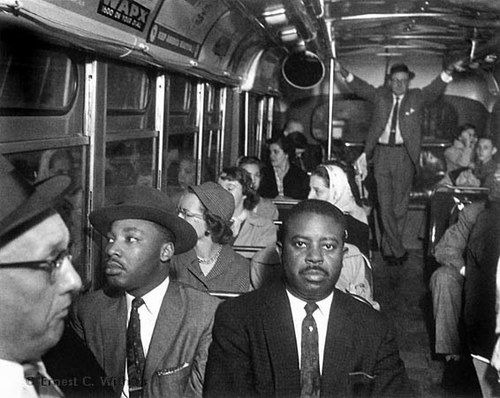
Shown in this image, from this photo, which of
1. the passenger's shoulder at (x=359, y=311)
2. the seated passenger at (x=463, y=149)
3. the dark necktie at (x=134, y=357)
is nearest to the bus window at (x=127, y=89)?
the dark necktie at (x=134, y=357)

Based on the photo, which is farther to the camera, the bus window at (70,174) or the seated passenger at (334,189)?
the seated passenger at (334,189)

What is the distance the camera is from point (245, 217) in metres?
4.47

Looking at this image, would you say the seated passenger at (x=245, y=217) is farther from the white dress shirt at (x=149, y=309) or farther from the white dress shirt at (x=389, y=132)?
the white dress shirt at (x=389, y=132)

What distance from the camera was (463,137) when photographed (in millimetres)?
8055

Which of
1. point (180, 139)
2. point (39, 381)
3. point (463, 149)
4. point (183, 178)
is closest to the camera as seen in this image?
point (39, 381)

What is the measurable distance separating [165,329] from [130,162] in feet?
5.62

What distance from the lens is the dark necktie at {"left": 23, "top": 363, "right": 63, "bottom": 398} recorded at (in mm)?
1415

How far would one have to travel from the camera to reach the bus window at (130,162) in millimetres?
3459

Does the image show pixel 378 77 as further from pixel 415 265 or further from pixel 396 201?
pixel 415 265

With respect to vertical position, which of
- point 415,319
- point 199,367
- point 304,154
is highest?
point 304,154

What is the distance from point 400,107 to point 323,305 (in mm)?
5554

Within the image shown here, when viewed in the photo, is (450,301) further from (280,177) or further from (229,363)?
(280,177)

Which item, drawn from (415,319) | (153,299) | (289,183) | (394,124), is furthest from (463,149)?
(153,299)

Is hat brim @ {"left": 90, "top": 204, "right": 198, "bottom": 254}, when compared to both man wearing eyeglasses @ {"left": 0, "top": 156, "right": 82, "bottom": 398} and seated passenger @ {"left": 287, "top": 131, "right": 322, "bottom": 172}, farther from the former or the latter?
seated passenger @ {"left": 287, "top": 131, "right": 322, "bottom": 172}
